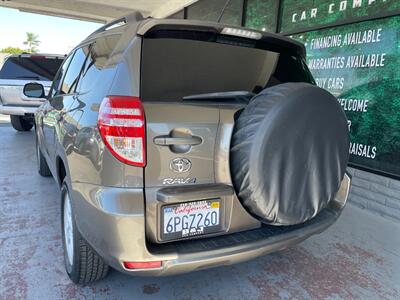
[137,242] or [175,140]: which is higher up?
[175,140]

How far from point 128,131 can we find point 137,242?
56 cm

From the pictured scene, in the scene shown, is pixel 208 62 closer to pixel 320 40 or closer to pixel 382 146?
pixel 382 146

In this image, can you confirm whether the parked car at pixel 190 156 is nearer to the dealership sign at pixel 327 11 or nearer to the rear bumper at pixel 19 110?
the dealership sign at pixel 327 11

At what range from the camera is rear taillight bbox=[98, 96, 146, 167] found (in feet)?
5.65

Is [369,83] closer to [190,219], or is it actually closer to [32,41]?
[190,219]

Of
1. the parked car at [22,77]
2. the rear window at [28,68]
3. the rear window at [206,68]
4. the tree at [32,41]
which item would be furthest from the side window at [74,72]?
the tree at [32,41]

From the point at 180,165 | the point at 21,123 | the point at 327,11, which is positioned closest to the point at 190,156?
the point at 180,165

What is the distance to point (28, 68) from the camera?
306 inches

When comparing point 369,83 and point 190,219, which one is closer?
point 190,219

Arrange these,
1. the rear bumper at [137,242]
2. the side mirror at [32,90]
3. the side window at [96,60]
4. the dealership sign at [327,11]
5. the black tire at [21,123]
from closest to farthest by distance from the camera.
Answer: the rear bumper at [137,242] < the side window at [96,60] < the dealership sign at [327,11] < the side mirror at [32,90] < the black tire at [21,123]

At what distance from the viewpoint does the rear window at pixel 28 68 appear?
303 inches

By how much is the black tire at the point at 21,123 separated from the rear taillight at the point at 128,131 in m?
7.87

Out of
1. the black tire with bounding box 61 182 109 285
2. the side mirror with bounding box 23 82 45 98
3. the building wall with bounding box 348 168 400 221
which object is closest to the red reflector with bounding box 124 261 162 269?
the black tire with bounding box 61 182 109 285

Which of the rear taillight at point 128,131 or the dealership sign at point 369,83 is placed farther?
the dealership sign at point 369,83
